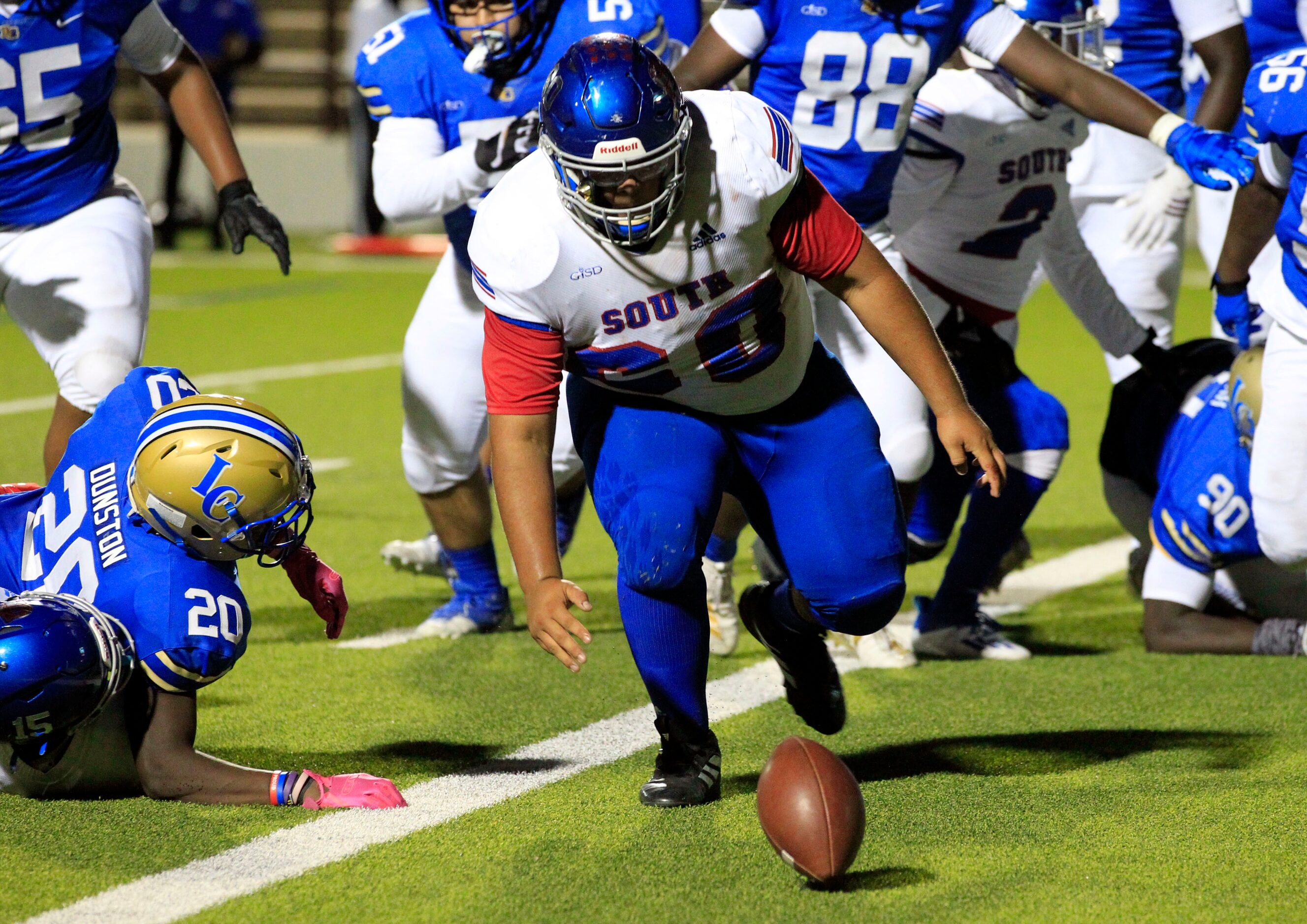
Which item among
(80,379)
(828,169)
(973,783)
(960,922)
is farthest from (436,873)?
(828,169)

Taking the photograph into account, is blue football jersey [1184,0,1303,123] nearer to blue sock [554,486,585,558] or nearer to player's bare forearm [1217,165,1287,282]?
player's bare forearm [1217,165,1287,282]

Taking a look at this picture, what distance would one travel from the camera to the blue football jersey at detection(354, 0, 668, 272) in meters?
4.04

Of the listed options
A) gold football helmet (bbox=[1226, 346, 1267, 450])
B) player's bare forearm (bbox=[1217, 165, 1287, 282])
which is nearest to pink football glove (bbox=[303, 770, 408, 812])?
gold football helmet (bbox=[1226, 346, 1267, 450])

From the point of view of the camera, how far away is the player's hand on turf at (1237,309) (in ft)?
13.4

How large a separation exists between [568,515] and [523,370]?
6.09 ft

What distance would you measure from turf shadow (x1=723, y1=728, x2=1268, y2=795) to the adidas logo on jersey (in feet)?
3.30

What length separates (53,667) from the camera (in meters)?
2.68

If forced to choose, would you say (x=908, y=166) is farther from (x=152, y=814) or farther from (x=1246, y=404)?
(x=152, y=814)

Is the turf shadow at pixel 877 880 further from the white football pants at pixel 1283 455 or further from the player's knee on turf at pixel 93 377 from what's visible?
the player's knee on turf at pixel 93 377

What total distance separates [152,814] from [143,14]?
2070mm

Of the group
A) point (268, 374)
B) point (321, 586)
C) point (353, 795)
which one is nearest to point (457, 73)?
point (321, 586)

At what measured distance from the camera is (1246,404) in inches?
154

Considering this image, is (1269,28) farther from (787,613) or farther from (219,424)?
(219,424)

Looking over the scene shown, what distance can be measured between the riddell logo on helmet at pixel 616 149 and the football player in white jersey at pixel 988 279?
5.85 feet
